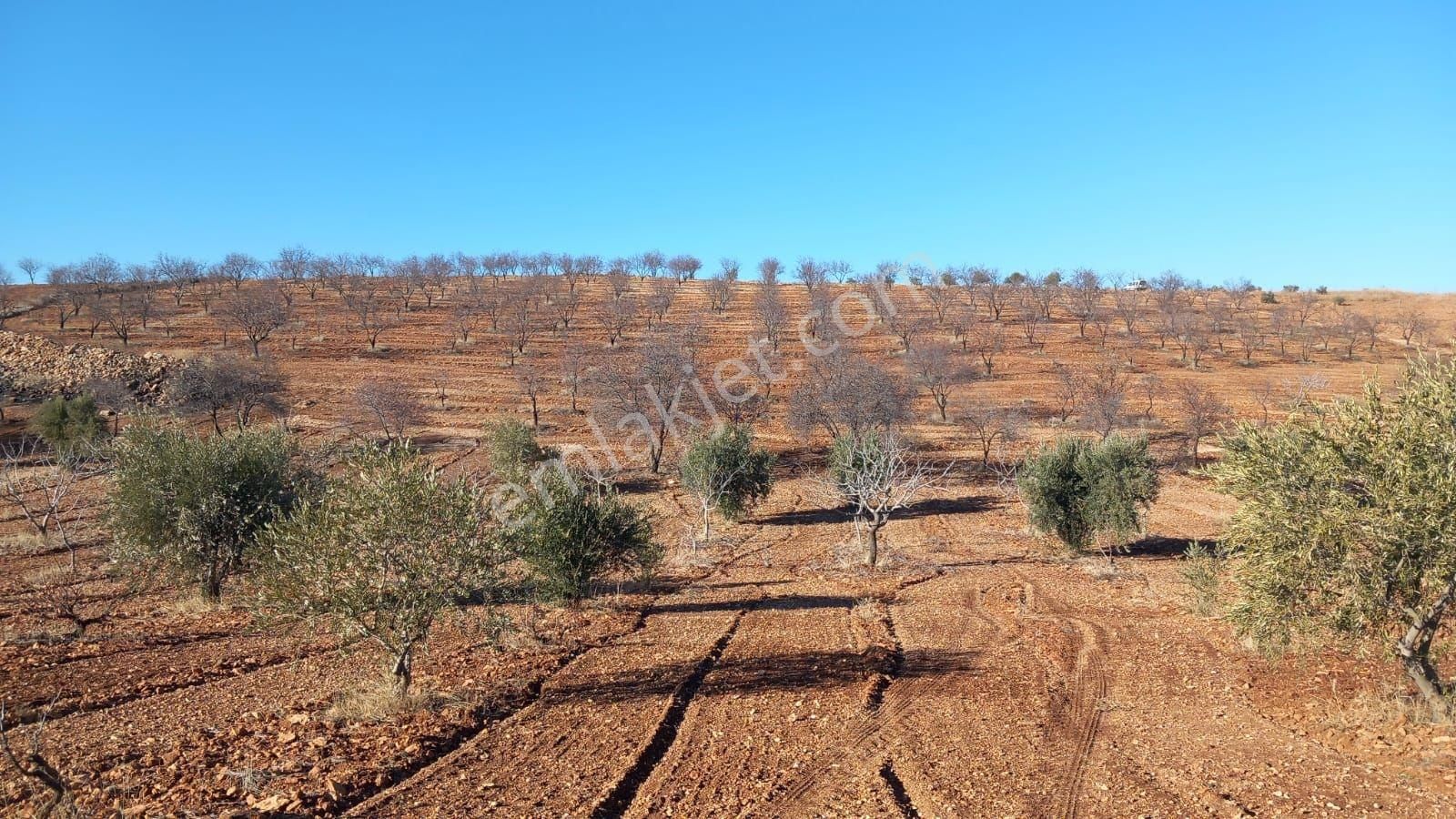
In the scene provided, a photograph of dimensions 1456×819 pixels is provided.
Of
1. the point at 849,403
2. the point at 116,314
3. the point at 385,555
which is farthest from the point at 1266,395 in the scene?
the point at 116,314

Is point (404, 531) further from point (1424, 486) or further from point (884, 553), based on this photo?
point (884, 553)

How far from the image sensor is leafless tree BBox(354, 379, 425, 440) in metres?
41.9

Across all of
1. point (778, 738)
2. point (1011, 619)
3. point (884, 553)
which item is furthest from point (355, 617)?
point (884, 553)

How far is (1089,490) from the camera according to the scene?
23.6 m

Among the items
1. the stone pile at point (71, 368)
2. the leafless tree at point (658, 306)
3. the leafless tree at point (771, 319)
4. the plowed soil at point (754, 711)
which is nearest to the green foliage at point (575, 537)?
the plowed soil at point (754, 711)

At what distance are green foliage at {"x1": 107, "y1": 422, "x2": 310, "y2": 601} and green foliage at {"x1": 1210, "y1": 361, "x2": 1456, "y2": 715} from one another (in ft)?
56.5

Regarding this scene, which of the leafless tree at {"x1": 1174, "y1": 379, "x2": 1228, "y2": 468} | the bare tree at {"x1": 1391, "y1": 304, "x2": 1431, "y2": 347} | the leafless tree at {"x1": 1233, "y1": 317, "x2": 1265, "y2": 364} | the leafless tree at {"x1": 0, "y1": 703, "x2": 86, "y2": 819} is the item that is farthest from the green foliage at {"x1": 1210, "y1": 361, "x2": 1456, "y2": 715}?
the bare tree at {"x1": 1391, "y1": 304, "x2": 1431, "y2": 347}

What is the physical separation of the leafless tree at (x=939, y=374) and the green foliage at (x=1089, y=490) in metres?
26.8

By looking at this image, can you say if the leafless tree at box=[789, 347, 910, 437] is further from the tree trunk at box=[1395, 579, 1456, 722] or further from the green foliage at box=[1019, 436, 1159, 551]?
the tree trunk at box=[1395, 579, 1456, 722]

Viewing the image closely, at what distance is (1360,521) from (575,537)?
1402cm

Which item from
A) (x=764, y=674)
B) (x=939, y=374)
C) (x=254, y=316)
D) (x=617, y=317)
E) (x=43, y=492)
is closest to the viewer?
(x=764, y=674)

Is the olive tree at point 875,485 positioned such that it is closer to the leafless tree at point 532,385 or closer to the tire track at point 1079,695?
the tire track at point 1079,695

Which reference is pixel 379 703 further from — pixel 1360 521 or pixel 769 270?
pixel 769 270

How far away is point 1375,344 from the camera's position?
231 ft
